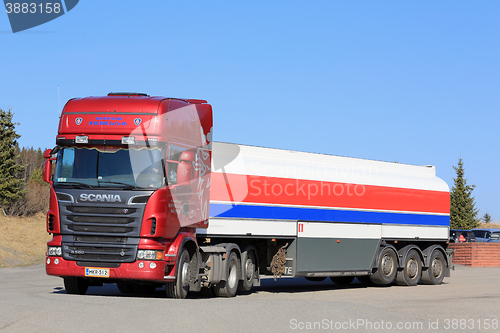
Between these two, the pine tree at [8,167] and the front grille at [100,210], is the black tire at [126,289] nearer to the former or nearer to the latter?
the front grille at [100,210]

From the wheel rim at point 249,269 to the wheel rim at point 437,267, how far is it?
9.16m

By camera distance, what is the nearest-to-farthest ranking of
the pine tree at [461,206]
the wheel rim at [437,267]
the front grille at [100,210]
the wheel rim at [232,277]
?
the front grille at [100,210] < the wheel rim at [232,277] < the wheel rim at [437,267] < the pine tree at [461,206]

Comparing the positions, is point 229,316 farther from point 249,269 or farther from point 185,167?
point 249,269

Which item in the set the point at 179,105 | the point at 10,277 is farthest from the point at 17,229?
the point at 179,105

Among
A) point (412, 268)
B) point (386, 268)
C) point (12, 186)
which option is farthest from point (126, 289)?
point (12, 186)

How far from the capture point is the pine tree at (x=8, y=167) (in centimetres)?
4497

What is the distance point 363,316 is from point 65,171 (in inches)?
267

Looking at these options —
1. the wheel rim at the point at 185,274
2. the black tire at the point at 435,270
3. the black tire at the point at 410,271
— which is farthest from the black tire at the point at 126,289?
the black tire at the point at 435,270

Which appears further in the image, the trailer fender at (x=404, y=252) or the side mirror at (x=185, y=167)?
the trailer fender at (x=404, y=252)

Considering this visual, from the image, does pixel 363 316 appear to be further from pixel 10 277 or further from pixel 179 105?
pixel 10 277

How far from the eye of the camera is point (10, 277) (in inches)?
923

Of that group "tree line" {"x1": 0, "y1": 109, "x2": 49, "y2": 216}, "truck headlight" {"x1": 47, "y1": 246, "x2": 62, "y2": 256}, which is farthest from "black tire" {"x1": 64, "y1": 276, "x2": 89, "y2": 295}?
"tree line" {"x1": 0, "y1": 109, "x2": 49, "y2": 216}

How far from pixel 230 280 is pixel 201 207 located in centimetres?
231

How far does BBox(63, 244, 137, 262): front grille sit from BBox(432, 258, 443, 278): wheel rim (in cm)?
1419
